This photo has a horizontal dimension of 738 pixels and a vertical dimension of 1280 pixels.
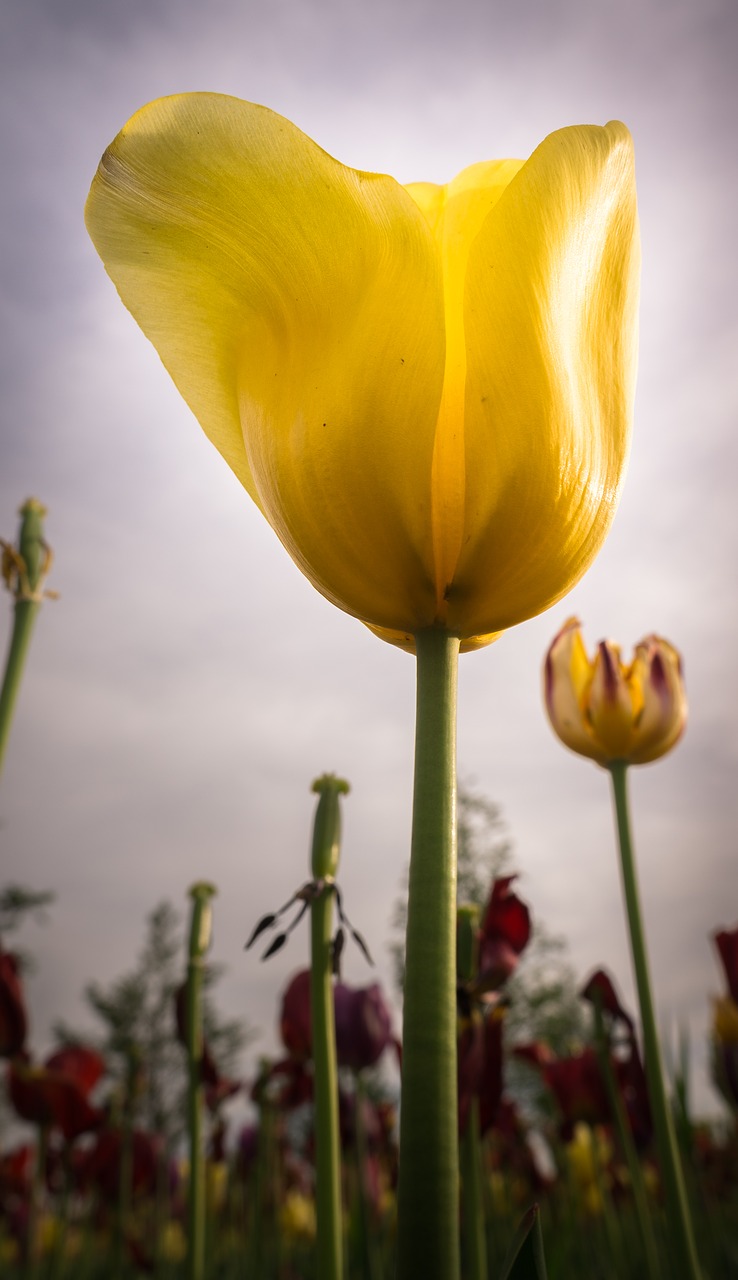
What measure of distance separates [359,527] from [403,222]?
0.62 feet

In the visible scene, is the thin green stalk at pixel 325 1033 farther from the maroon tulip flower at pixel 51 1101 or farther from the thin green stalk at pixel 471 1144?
the maroon tulip flower at pixel 51 1101

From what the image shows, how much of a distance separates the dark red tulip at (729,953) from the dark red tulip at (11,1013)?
1382 millimetres

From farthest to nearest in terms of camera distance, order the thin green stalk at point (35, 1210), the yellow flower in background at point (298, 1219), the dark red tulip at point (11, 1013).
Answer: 1. the yellow flower in background at point (298, 1219)
2. the thin green stalk at point (35, 1210)
3. the dark red tulip at point (11, 1013)

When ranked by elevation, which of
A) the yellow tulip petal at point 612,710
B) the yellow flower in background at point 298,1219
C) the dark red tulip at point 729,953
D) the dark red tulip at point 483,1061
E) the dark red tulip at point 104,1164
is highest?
the yellow tulip petal at point 612,710

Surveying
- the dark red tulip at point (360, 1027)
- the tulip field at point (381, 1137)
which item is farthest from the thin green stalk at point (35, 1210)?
the dark red tulip at point (360, 1027)

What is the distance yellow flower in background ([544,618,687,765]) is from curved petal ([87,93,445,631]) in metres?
0.94

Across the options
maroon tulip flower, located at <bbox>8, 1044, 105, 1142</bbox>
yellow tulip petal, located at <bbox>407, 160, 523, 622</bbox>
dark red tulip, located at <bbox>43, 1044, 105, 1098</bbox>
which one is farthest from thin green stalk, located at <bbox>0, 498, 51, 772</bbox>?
dark red tulip, located at <bbox>43, 1044, 105, 1098</bbox>

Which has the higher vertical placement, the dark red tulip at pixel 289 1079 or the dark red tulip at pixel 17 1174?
Answer: the dark red tulip at pixel 289 1079

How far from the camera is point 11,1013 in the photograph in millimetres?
1541

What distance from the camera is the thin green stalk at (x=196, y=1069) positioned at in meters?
1.01

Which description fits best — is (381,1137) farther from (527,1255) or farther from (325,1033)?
(527,1255)

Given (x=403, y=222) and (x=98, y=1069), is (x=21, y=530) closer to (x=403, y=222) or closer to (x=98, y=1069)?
(x=403, y=222)

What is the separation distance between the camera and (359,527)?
1.79ft

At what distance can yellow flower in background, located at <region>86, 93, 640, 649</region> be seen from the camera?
1.76ft
